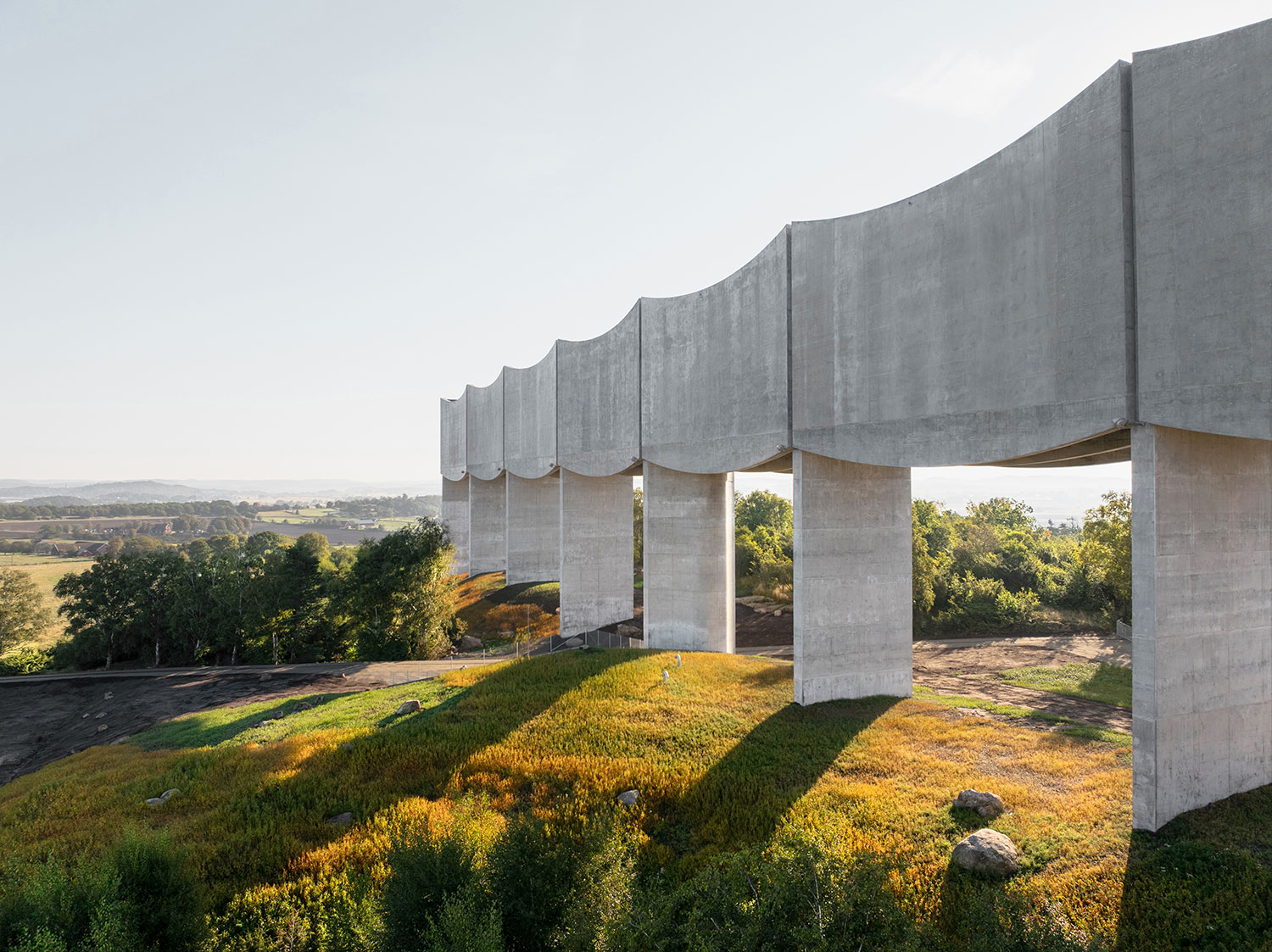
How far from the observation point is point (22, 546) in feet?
445

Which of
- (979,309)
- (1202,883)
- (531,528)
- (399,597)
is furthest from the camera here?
(531,528)

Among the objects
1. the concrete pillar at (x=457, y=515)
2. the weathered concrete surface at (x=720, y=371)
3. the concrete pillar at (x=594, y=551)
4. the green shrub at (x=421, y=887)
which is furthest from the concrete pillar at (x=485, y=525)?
the green shrub at (x=421, y=887)

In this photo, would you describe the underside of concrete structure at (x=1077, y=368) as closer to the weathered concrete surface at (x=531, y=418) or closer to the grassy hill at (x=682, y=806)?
the grassy hill at (x=682, y=806)

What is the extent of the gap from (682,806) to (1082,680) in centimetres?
1890

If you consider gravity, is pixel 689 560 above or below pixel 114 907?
above

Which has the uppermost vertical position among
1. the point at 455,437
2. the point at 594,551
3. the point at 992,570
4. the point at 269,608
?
the point at 455,437

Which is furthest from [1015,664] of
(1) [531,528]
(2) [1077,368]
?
(1) [531,528]

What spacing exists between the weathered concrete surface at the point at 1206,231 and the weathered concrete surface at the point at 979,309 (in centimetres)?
42

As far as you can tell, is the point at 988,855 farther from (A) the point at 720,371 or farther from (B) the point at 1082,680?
(B) the point at 1082,680

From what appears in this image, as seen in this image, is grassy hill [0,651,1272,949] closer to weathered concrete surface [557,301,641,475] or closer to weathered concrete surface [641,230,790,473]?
weathered concrete surface [641,230,790,473]

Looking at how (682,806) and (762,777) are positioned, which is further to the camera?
(762,777)

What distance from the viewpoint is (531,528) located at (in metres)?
47.0

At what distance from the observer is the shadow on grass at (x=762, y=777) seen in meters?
12.4

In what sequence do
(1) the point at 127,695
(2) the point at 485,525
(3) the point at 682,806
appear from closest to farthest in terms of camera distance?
(3) the point at 682,806, (1) the point at 127,695, (2) the point at 485,525
